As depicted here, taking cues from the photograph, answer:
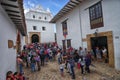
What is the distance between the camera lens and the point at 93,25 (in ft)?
38.3

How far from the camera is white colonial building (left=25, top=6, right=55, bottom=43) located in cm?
2886

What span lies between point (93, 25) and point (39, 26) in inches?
797

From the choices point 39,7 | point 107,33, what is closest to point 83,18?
point 107,33

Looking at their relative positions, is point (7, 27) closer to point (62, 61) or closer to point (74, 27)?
point (62, 61)

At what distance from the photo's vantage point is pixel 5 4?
4961 millimetres

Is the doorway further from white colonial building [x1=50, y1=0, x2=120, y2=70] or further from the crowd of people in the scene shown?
the crowd of people

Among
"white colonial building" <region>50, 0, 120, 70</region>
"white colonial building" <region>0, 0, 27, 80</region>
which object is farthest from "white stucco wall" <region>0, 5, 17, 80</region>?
"white colonial building" <region>50, 0, 120, 70</region>

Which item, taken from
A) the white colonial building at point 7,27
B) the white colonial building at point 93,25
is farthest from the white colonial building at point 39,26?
the white colonial building at point 7,27

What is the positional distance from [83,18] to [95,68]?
17.5 feet

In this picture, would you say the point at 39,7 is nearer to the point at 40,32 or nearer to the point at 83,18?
the point at 40,32

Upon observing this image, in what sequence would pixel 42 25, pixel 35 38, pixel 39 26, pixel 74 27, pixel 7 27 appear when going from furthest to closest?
pixel 42 25 < pixel 39 26 < pixel 35 38 < pixel 74 27 < pixel 7 27

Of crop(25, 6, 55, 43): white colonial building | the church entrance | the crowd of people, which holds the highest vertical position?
crop(25, 6, 55, 43): white colonial building

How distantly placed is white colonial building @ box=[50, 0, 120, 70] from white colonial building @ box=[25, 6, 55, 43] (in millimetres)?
12276

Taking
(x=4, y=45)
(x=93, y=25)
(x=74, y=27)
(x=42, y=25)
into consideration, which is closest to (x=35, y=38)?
(x=42, y=25)
